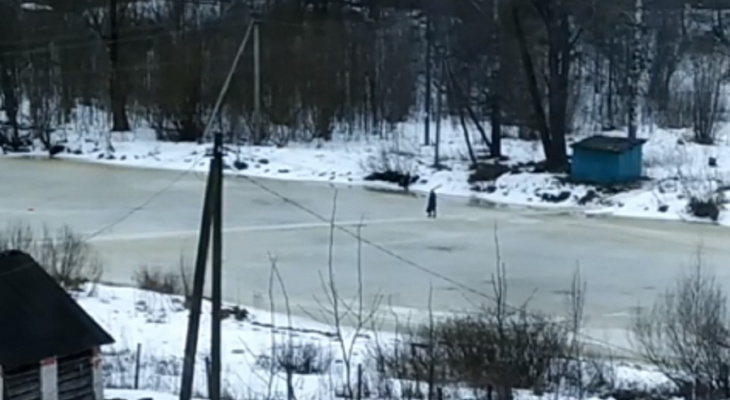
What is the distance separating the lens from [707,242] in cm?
2139

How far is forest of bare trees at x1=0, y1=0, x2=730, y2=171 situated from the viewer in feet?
122

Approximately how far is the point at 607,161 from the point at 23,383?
23282 mm

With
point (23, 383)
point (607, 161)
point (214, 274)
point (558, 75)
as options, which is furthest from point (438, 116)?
point (23, 383)

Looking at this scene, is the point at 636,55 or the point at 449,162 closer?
the point at 449,162

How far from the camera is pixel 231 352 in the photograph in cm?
1232

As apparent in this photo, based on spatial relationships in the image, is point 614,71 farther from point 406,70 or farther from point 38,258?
point 38,258

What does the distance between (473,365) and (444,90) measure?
29637 mm

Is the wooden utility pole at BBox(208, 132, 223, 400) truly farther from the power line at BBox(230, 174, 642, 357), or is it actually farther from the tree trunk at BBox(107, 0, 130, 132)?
the tree trunk at BBox(107, 0, 130, 132)

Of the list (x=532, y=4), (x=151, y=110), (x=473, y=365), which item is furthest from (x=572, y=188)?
(x=473, y=365)

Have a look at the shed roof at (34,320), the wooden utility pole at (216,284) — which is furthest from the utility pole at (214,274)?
the shed roof at (34,320)

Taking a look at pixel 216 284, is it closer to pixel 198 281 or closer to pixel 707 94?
pixel 198 281

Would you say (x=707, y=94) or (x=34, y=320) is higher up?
(x=707, y=94)

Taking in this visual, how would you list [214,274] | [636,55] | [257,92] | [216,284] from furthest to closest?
[257,92]
[636,55]
[214,274]
[216,284]

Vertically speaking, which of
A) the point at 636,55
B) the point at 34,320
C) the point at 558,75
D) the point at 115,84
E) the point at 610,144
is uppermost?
the point at 636,55
